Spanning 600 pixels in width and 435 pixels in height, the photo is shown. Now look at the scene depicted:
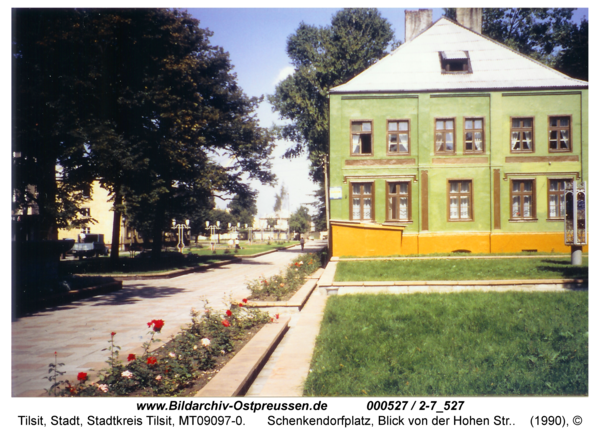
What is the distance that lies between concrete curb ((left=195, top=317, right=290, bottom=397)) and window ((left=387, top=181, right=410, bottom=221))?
1767 centimetres

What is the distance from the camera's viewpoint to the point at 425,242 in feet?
72.9

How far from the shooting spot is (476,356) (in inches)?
208

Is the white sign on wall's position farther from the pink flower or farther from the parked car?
the parked car

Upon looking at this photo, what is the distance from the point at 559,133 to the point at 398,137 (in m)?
7.92

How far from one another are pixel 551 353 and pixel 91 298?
11.7 meters

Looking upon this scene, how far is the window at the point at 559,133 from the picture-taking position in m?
16.7

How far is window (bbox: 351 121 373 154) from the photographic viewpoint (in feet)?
77.8

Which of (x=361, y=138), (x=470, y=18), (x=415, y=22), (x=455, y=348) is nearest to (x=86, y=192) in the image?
(x=361, y=138)

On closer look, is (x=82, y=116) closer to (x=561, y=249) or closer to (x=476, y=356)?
(x=476, y=356)

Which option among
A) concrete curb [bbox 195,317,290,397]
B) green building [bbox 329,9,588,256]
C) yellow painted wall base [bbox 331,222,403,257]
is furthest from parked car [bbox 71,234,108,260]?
concrete curb [bbox 195,317,290,397]

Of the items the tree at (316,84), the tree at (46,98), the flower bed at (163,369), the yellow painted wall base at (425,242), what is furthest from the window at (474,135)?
the flower bed at (163,369)

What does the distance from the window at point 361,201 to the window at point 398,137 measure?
92.7 inches

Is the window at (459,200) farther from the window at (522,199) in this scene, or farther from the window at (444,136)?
the window at (522,199)
